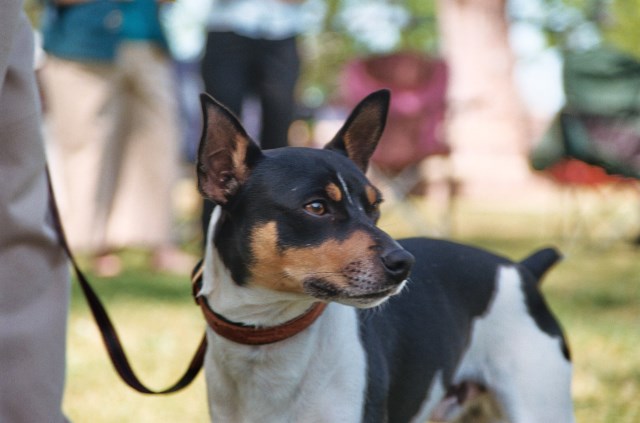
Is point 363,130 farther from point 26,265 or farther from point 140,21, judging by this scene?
point 140,21

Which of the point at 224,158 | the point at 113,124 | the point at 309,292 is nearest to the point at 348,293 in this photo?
A: the point at 309,292

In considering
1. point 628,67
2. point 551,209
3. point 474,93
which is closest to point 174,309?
point 628,67

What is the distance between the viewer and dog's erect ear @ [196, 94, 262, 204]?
2498 millimetres

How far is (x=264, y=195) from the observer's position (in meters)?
2.46

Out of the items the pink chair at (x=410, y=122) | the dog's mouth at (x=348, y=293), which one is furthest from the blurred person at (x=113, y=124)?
the dog's mouth at (x=348, y=293)

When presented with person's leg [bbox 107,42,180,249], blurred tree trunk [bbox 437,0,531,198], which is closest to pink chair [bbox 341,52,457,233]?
person's leg [bbox 107,42,180,249]

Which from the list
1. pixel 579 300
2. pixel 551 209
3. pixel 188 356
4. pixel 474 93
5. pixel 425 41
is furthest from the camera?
pixel 425 41

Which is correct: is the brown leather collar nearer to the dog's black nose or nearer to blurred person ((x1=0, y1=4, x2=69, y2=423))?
the dog's black nose

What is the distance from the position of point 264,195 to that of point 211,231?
22 cm

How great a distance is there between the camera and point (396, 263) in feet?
7.48

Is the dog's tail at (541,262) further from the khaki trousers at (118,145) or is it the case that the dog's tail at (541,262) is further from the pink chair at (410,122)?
the pink chair at (410,122)

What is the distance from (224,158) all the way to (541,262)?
1.32 m

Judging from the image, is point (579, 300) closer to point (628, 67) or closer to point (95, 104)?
point (628, 67)

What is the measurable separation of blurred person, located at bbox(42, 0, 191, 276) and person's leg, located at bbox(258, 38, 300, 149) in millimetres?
1017
